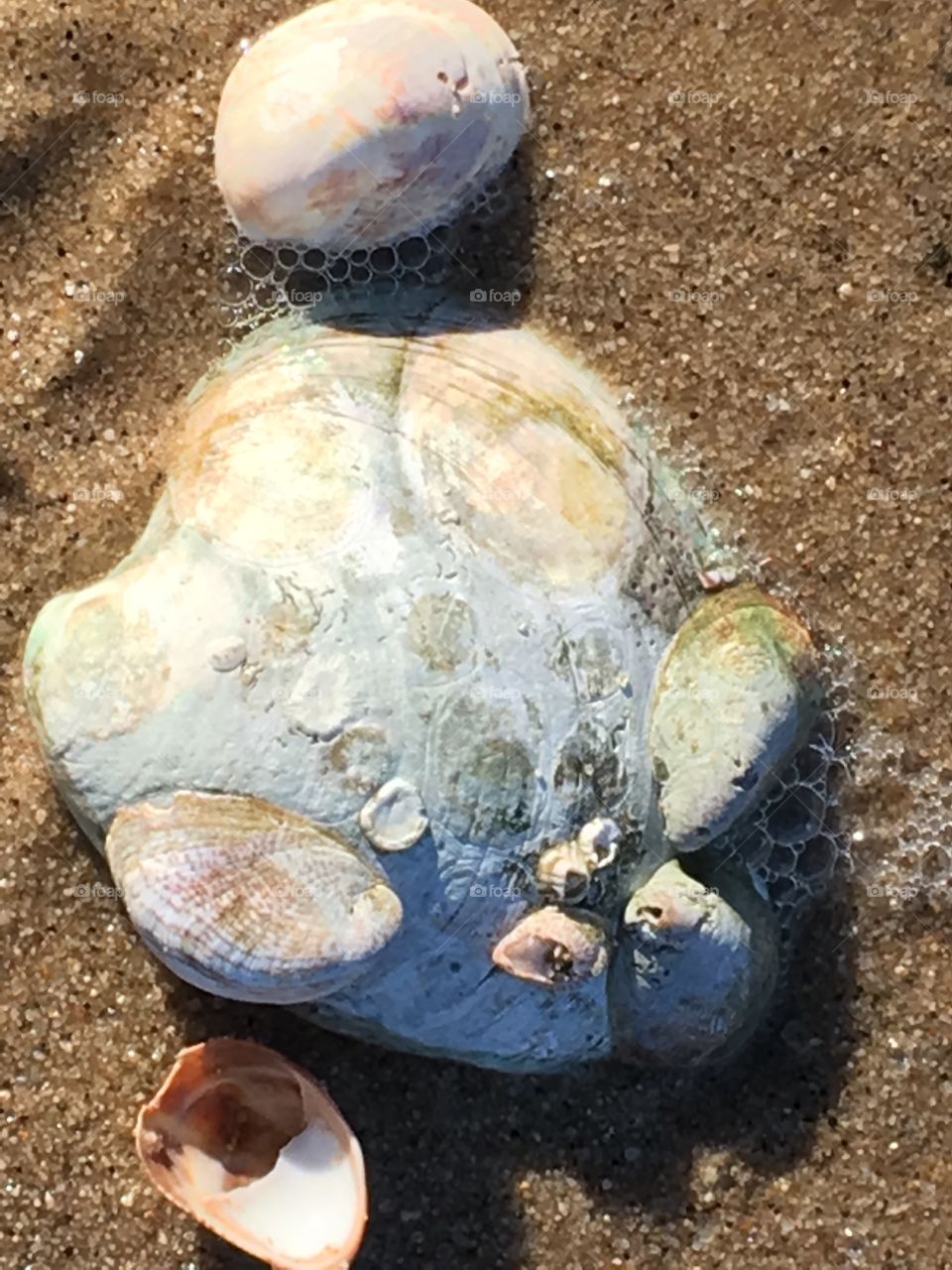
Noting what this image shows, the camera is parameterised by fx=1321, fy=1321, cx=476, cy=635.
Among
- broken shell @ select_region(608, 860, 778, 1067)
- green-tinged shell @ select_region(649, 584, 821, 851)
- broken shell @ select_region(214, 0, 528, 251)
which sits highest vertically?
broken shell @ select_region(214, 0, 528, 251)

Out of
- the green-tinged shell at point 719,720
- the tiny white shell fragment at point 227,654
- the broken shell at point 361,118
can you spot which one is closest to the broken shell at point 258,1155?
the tiny white shell fragment at point 227,654

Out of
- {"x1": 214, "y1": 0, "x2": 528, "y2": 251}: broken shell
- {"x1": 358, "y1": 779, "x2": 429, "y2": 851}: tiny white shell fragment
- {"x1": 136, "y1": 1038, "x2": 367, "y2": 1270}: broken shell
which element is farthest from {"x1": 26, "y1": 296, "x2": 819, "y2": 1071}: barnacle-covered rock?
{"x1": 214, "y1": 0, "x2": 528, "y2": 251}: broken shell

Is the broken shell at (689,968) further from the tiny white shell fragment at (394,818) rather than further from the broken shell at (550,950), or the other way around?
the tiny white shell fragment at (394,818)

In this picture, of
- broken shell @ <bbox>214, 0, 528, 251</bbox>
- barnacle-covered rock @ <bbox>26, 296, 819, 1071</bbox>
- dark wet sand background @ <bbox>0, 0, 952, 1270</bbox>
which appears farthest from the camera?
dark wet sand background @ <bbox>0, 0, 952, 1270</bbox>

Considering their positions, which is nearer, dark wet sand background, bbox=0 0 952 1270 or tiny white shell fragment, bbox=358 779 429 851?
tiny white shell fragment, bbox=358 779 429 851

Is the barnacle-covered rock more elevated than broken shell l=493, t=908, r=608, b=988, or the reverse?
the barnacle-covered rock

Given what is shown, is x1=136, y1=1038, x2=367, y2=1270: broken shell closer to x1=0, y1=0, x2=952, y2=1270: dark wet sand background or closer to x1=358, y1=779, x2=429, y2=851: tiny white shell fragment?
x1=0, y1=0, x2=952, y2=1270: dark wet sand background

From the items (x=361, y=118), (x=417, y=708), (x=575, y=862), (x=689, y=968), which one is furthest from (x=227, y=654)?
(x=689, y=968)
